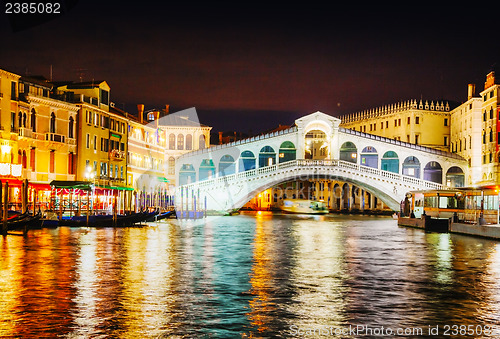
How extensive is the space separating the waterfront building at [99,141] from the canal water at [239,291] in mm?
17214

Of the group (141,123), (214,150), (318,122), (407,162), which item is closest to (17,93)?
(141,123)

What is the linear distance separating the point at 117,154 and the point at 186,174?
14.3 metres

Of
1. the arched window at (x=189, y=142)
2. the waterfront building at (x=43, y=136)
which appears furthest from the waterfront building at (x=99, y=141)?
the arched window at (x=189, y=142)

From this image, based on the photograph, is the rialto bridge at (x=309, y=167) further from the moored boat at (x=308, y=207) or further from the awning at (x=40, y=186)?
the awning at (x=40, y=186)

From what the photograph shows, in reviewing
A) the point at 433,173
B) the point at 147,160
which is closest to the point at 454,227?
the point at 147,160

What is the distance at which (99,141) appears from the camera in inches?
1534

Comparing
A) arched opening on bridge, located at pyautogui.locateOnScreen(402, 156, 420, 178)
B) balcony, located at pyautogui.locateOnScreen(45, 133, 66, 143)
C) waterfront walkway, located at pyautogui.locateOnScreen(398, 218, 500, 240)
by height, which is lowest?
waterfront walkway, located at pyautogui.locateOnScreen(398, 218, 500, 240)

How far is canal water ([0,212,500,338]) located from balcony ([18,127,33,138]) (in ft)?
42.3

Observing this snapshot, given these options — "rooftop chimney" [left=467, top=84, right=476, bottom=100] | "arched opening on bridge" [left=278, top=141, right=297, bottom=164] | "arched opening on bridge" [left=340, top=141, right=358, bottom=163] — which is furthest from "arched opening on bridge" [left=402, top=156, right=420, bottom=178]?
"arched opening on bridge" [left=278, top=141, right=297, bottom=164]

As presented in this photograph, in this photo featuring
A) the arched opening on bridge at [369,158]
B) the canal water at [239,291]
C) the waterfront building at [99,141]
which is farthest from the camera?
the arched opening on bridge at [369,158]

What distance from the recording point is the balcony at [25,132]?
31697 mm

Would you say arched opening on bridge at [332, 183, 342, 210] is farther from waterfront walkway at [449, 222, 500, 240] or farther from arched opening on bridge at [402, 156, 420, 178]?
waterfront walkway at [449, 222, 500, 240]

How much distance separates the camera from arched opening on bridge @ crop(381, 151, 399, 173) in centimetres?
5462

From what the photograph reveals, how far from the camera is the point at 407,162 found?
55.9m
